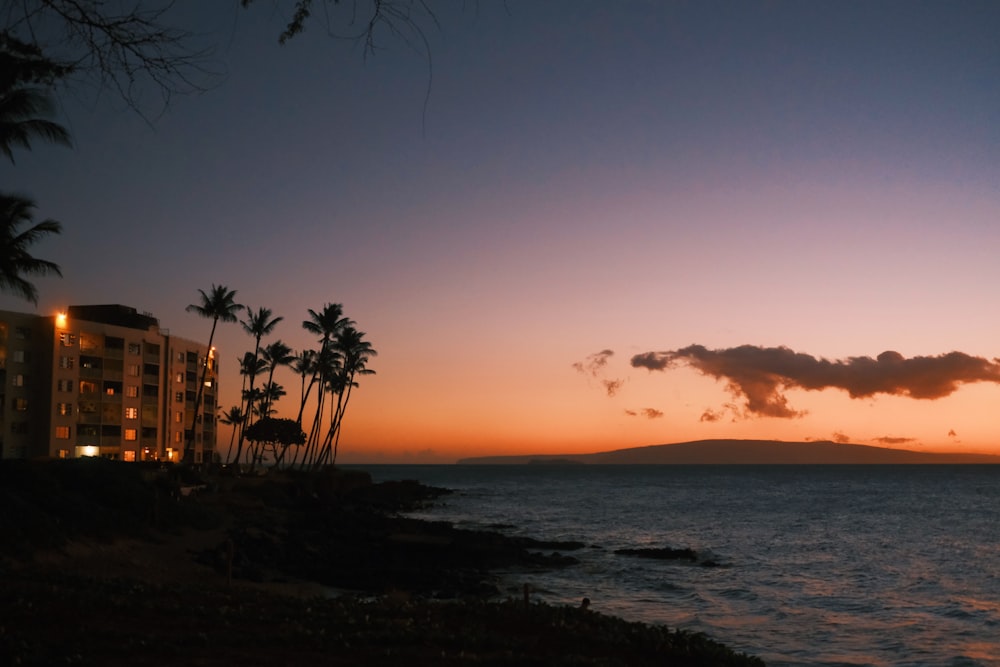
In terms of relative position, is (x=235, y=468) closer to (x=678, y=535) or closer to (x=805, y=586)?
(x=678, y=535)

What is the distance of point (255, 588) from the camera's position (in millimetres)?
27422

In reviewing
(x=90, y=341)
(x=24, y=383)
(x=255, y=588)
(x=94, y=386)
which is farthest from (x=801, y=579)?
(x=90, y=341)

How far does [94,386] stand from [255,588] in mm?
61653

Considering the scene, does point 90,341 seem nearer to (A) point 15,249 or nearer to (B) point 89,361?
(B) point 89,361

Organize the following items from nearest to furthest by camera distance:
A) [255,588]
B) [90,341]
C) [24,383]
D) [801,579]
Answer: [255,588], [801,579], [24,383], [90,341]

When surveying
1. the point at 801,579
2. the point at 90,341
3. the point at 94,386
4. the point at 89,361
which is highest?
the point at 90,341

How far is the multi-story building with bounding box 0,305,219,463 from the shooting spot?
7394 cm

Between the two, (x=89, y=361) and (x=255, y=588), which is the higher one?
(x=89, y=361)

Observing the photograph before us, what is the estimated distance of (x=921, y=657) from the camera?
26.0m

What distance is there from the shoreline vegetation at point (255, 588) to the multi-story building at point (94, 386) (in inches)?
873

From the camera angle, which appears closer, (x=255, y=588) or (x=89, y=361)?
(x=255, y=588)

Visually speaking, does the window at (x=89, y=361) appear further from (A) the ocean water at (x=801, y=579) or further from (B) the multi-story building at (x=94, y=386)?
(A) the ocean water at (x=801, y=579)

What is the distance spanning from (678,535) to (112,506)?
150ft

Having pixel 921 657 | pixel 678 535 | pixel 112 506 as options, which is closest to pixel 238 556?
pixel 112 506
